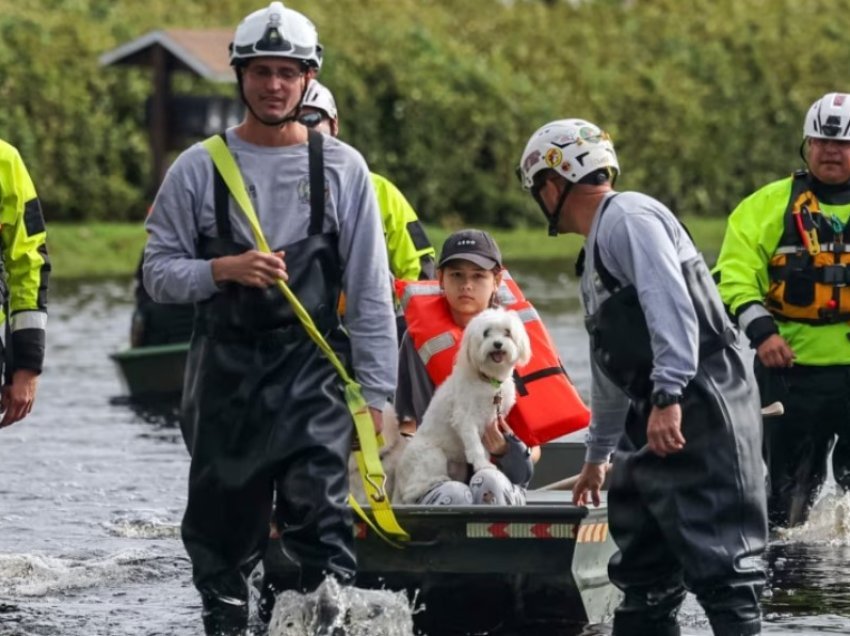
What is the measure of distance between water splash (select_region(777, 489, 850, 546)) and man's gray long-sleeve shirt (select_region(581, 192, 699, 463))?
13.7ft

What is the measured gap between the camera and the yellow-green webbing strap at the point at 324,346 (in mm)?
8078

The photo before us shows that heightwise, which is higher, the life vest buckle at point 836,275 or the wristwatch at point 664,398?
the wristwatch at point 664,398

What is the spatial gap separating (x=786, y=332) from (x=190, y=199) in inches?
171

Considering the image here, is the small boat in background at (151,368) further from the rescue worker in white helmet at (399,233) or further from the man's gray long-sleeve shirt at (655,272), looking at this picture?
the man's gray long-sleeve shirt at (655,272)

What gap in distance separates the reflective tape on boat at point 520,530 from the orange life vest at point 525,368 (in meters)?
1.02

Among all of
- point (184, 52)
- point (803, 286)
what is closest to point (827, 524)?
point (803, 286)

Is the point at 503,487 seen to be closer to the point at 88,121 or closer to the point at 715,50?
the point at 88,121

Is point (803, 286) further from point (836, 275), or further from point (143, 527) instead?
point (143, 527)

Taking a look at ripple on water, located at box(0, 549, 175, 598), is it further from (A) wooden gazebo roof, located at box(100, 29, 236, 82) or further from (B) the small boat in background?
(A) wooden gazebo roof, located at box(100, 29, 236, 82)

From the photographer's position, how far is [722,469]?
25.9 feet

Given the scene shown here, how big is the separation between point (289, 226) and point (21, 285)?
5.09ft

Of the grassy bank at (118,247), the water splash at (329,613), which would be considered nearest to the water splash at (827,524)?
the water splash at (329,613)

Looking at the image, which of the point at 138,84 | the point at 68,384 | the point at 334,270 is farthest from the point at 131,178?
the point at 334,270

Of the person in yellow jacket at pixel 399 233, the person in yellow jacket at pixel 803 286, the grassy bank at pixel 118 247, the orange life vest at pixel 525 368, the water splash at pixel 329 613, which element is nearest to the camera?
the water splash at pixel 329 613
